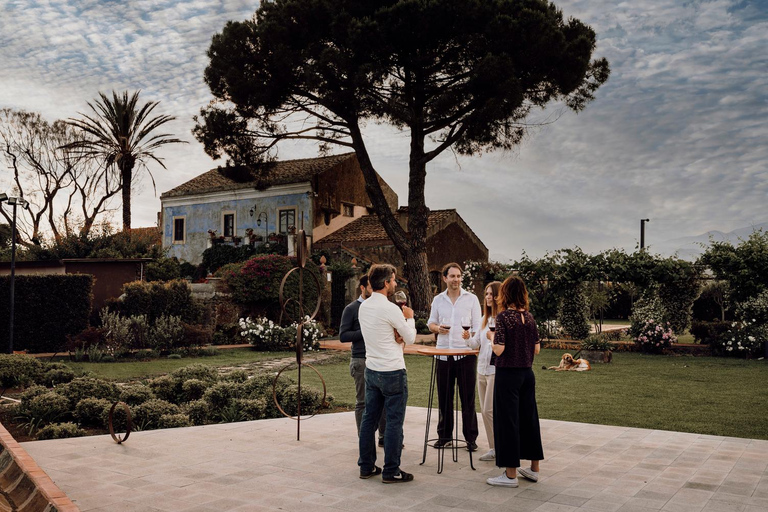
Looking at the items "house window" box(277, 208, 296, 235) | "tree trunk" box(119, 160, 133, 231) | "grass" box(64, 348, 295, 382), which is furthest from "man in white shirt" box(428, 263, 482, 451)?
"tree trunk" box(119, 160, 133, 231)

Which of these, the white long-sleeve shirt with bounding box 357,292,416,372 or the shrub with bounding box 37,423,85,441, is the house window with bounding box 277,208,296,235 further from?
the white long-sleeve shirt with bounding box 357,292,416,372

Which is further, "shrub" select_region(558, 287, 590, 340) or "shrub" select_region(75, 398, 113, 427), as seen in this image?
"shrub" select_region(558, 287, 590, 340)

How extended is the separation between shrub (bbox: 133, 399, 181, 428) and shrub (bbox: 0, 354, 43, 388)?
11.1 ft

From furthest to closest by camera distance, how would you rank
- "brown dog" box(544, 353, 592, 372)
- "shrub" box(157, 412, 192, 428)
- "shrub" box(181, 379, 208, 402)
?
1. "brown dog" box(544, 353, 592, 372)
2. "shrub" box(181, 379, 208, 402)
3. "shrub" box(157, 412, 192, 428)

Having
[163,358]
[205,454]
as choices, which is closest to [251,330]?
A: [163,358]

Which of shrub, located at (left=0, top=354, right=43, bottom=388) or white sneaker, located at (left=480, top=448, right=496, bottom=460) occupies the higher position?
shrub, located at (left=0, top=354, right=43, bottom=388)

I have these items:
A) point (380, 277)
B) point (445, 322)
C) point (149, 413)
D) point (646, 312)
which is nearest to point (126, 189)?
point (646, 312)

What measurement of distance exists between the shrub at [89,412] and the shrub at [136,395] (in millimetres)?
423

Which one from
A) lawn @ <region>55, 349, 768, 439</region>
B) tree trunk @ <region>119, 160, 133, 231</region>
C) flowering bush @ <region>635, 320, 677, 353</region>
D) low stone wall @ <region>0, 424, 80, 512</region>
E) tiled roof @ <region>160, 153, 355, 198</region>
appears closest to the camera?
low stone wall @ <region>0, 424, 80, 512</region>

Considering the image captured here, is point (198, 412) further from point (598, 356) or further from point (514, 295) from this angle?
point (598, 356)

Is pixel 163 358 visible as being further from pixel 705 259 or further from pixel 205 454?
pixel 705 259

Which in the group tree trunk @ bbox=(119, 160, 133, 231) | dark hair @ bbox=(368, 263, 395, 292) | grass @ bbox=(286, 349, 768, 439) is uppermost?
tree trunk @ bbox=(119, 160, 133, 231)

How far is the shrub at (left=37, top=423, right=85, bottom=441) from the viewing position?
280 inches

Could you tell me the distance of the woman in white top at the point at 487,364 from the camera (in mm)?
5996
